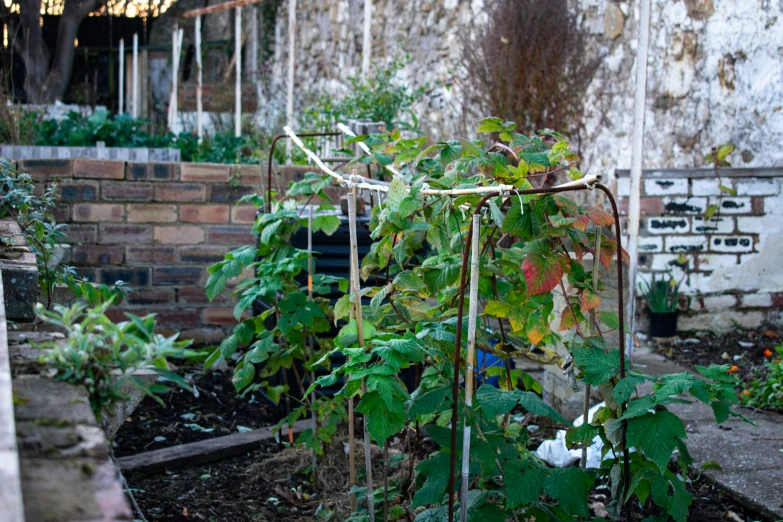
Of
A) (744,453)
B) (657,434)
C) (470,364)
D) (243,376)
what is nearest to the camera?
(657,434)

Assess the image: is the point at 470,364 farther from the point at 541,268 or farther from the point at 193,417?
the point at 193,417

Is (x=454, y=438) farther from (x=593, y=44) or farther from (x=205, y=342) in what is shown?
(x=593, y=44)

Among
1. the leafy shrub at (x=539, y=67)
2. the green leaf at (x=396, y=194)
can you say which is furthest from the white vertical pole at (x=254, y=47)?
the green leaf at (x=396, y=194)

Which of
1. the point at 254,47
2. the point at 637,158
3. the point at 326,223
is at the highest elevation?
the point at 254,47

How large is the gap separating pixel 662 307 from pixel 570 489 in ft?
11.8

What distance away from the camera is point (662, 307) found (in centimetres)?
527

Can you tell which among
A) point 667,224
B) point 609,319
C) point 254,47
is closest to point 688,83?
point 667,224

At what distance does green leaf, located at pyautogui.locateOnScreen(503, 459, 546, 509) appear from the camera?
1887 mm

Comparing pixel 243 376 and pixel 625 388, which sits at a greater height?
pixel 625 388

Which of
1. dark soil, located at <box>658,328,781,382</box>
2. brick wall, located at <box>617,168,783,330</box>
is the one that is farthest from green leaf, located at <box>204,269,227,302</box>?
brick wall, located at <box>617,168,783,330</box>

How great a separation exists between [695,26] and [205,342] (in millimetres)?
3692

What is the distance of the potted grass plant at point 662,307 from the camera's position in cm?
528

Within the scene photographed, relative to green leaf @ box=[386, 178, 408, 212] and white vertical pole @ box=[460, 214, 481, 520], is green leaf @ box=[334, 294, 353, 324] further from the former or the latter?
white vertical pole @ box=[460, 214, 481, 520]

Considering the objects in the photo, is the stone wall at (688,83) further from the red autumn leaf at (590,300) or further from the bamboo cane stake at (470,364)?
the bamboo cane stake at (470,364)
